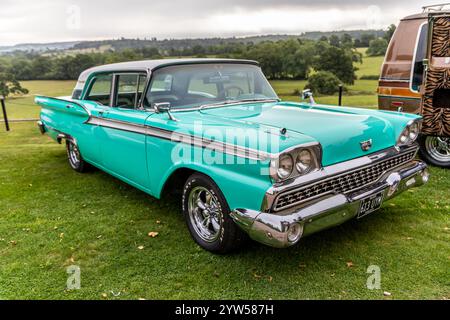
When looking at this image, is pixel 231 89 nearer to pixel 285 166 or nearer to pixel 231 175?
pixel 231 175

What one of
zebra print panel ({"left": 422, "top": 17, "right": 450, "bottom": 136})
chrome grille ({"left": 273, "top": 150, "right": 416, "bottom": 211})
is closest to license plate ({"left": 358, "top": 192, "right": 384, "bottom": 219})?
chrome grille ({"left": 273, "top": 150, "right": 416, "bottom": 211})

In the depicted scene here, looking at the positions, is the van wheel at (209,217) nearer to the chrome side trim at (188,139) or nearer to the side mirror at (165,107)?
the chrome side trim at (188,139)

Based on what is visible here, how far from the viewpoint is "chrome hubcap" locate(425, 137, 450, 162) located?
5680 mm

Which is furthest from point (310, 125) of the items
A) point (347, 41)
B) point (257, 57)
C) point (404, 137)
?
point (347, 41)

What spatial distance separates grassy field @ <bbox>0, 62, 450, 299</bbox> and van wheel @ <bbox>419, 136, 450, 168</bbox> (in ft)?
2.52

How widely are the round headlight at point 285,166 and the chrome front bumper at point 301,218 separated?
0.87 ft

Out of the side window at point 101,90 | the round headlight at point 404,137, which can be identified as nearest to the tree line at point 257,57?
the side window at point 101,90

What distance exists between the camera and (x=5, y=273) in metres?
3.16

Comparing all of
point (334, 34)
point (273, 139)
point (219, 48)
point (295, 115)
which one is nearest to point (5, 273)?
point (273, 139)

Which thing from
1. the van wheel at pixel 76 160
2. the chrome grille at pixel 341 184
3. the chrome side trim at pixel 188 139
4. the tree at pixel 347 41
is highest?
the tree at pixel 347 41

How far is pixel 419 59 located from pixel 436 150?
1.40 metres

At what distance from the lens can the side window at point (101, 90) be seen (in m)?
4.83

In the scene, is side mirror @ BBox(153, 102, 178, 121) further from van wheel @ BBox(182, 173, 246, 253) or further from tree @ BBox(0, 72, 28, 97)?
tree @ BBox(0, 72, 28, 97)

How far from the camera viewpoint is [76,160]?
612 cm
